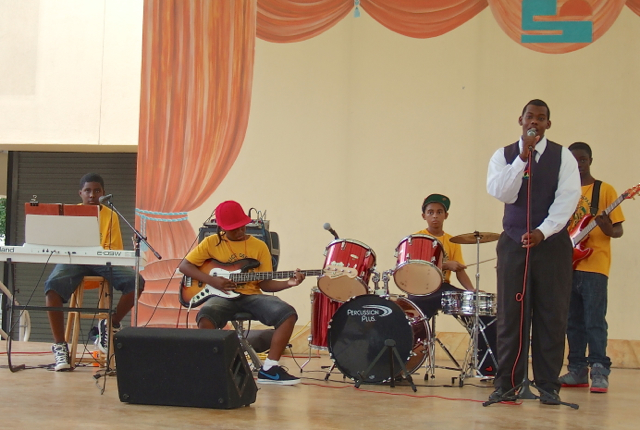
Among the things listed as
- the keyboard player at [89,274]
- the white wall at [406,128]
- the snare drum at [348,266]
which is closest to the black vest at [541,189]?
the snare drum at [348,266]

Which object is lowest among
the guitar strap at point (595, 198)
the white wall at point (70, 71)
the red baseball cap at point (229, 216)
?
the red baseball cap at point (229, 216)

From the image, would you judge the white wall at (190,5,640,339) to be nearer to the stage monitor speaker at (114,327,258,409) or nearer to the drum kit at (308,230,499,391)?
the drum kit at (308,230,499,391)

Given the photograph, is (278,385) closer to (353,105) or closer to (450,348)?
(450,348)

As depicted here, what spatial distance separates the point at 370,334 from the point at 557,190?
163cm

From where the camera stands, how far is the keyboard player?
5.14 m

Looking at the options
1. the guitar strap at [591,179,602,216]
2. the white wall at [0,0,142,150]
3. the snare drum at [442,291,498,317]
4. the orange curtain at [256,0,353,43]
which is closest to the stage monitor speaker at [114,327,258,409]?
the snare drum at [442,291,498,317]

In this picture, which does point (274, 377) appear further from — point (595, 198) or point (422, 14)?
point (422, 14)

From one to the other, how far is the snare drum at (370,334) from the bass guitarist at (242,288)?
0.32 metres

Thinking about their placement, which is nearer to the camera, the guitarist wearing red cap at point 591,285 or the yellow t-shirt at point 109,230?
the guitarist wearing red cap at point 591,285

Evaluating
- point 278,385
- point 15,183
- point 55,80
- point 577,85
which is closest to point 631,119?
point 577,85

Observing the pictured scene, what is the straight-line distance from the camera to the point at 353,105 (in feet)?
23.9

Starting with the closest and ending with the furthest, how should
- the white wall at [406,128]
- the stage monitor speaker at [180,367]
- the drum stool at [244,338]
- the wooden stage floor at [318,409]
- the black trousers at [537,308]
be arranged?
the wooden stage floor at [318,409], the stage monitor speaker at [180,367], the black trousers at [537,308], the drum stool at [244,338], the white wall at [406,128]

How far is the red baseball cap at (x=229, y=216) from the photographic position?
197 inches

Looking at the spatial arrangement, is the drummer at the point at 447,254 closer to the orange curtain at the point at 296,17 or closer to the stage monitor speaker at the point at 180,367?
the stage monitor speaker at the point at 180,367
